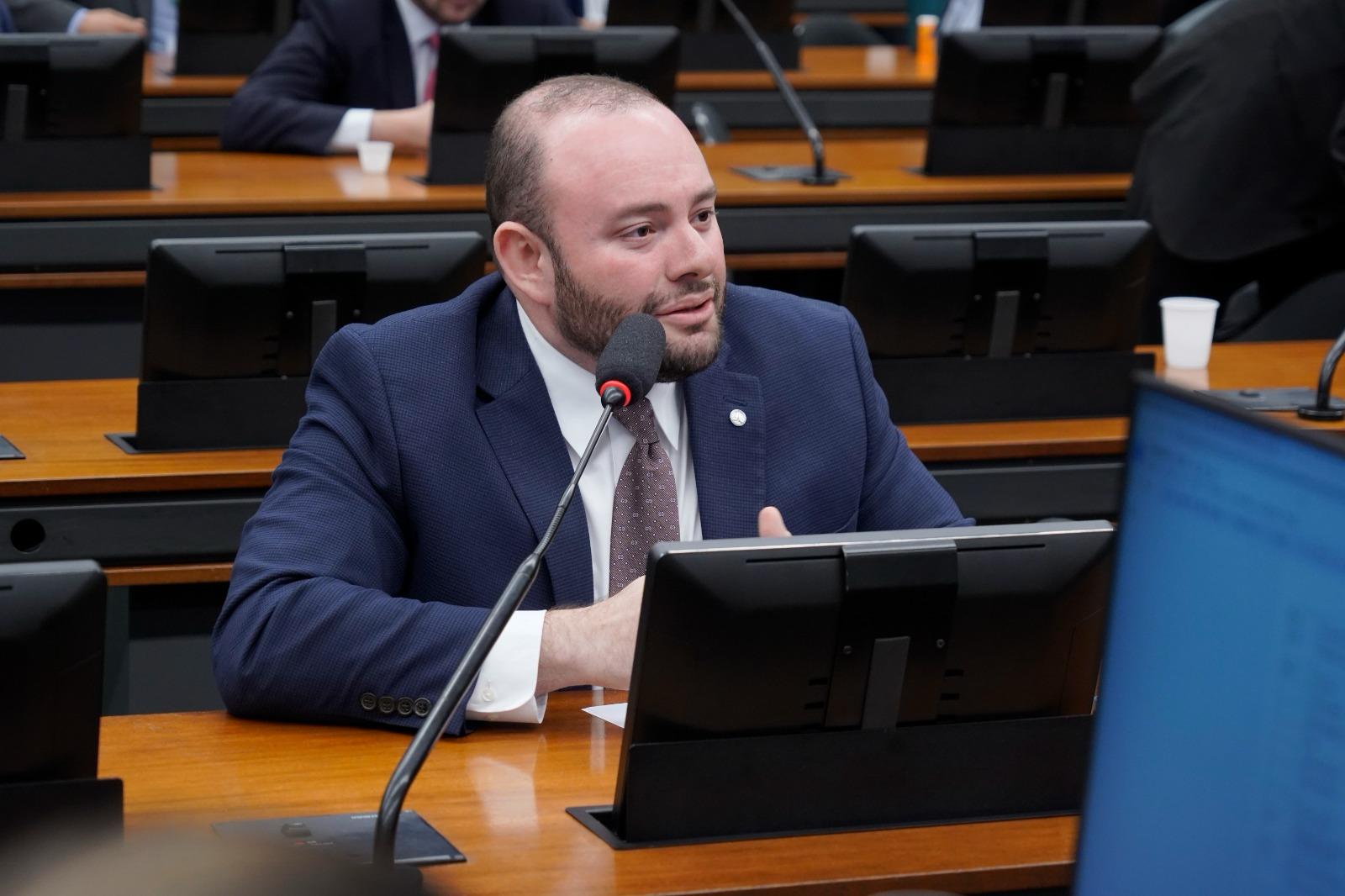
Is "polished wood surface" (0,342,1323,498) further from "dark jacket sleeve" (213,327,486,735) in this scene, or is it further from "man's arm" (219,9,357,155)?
"man's arm" (219,9,357,155)

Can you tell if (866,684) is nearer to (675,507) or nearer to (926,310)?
(675,507)

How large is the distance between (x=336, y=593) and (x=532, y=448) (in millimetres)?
292

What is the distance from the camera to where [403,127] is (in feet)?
15.2

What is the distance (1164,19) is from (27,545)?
4.68 m

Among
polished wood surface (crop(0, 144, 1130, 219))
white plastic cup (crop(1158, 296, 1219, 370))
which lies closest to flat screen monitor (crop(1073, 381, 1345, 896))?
white plastic cup (crop(1158, 296, 1219, 370))

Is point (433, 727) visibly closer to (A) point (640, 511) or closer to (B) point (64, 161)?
(A) point (640, 511)

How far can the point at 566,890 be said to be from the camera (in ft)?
4.54

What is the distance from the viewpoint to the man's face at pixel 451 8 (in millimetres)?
4688

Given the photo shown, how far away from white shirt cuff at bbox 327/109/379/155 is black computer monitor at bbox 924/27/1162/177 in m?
1.33

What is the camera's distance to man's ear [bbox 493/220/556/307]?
208 cm

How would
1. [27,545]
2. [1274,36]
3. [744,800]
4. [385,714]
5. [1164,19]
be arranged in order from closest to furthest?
1. [744,800]
2. [385,714]
3. [27,545]
4. [1274,36]
5. [1164,19]

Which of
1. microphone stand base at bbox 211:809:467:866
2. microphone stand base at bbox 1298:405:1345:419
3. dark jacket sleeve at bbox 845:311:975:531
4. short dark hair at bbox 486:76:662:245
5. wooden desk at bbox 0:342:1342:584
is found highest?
short dark hair at bbox 486:76:662:245

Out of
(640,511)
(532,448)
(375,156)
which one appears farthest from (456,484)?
(375,156)

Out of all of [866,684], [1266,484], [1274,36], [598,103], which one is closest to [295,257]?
[598,103]
